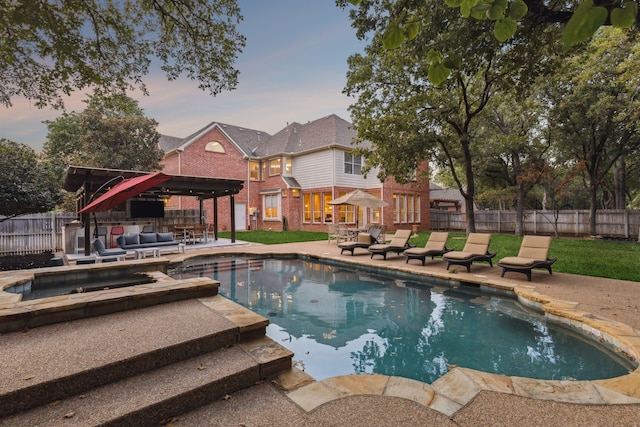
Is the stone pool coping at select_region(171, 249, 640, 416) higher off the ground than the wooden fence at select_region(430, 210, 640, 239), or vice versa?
the wooden fence at select_region(430, 210, 640, 239)

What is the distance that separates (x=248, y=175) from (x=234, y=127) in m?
5.41

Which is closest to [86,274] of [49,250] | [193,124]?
[49,250]

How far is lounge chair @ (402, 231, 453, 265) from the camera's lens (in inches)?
364

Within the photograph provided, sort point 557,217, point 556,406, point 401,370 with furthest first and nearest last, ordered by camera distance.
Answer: point 557,217 < point 401,370 < point 556,406

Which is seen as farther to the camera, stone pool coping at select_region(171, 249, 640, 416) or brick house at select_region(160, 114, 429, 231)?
brick house at select_region(160, 114, 429, 231)

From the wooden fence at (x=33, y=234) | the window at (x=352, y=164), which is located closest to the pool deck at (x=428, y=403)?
the wooden fence at (x=33, y=234)

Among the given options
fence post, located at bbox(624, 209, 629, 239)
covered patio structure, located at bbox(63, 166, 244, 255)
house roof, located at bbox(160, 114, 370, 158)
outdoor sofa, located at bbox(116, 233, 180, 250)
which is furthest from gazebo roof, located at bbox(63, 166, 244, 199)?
fence post, located at bbox(624, 209, 629, 239)

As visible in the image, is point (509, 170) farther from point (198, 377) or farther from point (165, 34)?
point (198, 377)

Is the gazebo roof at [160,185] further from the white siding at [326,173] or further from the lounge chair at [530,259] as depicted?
the lounge chair at [530,259]

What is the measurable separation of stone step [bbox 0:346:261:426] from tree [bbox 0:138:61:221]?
1045cm

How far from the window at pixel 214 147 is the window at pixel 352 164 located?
9.49m

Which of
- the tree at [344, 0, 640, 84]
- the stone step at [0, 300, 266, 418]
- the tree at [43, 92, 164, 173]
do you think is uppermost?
the tree at [43, 92, 164, 173]

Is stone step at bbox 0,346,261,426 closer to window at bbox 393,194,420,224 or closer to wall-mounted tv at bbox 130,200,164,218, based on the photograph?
wall-mounted tv at bbox 130,200,164,218

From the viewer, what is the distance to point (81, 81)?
746cm
